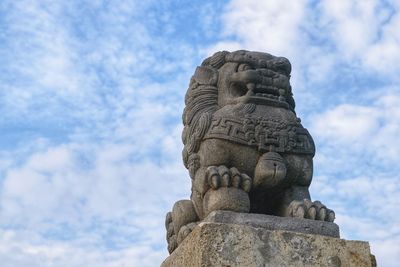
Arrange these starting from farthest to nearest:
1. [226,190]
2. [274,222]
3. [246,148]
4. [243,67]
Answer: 1. [243,67]
2. [246,148]
3. [226,190]
4. [274,222]

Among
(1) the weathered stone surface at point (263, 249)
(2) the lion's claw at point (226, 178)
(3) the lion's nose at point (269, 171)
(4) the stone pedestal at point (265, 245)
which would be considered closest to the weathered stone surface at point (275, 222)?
(4) the stone pedestal at point (265, 245)

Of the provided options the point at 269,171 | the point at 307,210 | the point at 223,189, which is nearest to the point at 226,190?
the point at 223,189

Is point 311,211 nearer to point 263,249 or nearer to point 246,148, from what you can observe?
point 263,249

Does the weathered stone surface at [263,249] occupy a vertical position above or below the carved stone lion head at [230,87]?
below

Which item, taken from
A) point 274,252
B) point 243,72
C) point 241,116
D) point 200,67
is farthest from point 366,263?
point 200,67

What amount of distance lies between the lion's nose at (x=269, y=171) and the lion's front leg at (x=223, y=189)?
118mm

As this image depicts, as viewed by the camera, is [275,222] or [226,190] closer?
[275,222]

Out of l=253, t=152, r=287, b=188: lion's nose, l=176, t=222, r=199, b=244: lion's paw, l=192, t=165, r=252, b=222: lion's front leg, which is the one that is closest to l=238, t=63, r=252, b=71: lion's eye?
l=253, t=152, r=287, b=188: lion's nose

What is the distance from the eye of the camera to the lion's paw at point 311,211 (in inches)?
196

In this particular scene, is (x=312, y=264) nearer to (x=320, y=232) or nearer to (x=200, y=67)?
(x=320, y=232)

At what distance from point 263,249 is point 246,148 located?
953 mm

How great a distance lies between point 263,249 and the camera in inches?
181

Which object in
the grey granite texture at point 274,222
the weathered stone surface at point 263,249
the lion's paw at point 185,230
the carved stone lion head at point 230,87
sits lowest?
the weathered stone surface at point 263,249

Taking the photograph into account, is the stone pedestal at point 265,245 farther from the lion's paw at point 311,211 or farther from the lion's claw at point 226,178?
the lion's claw at point 226,178
